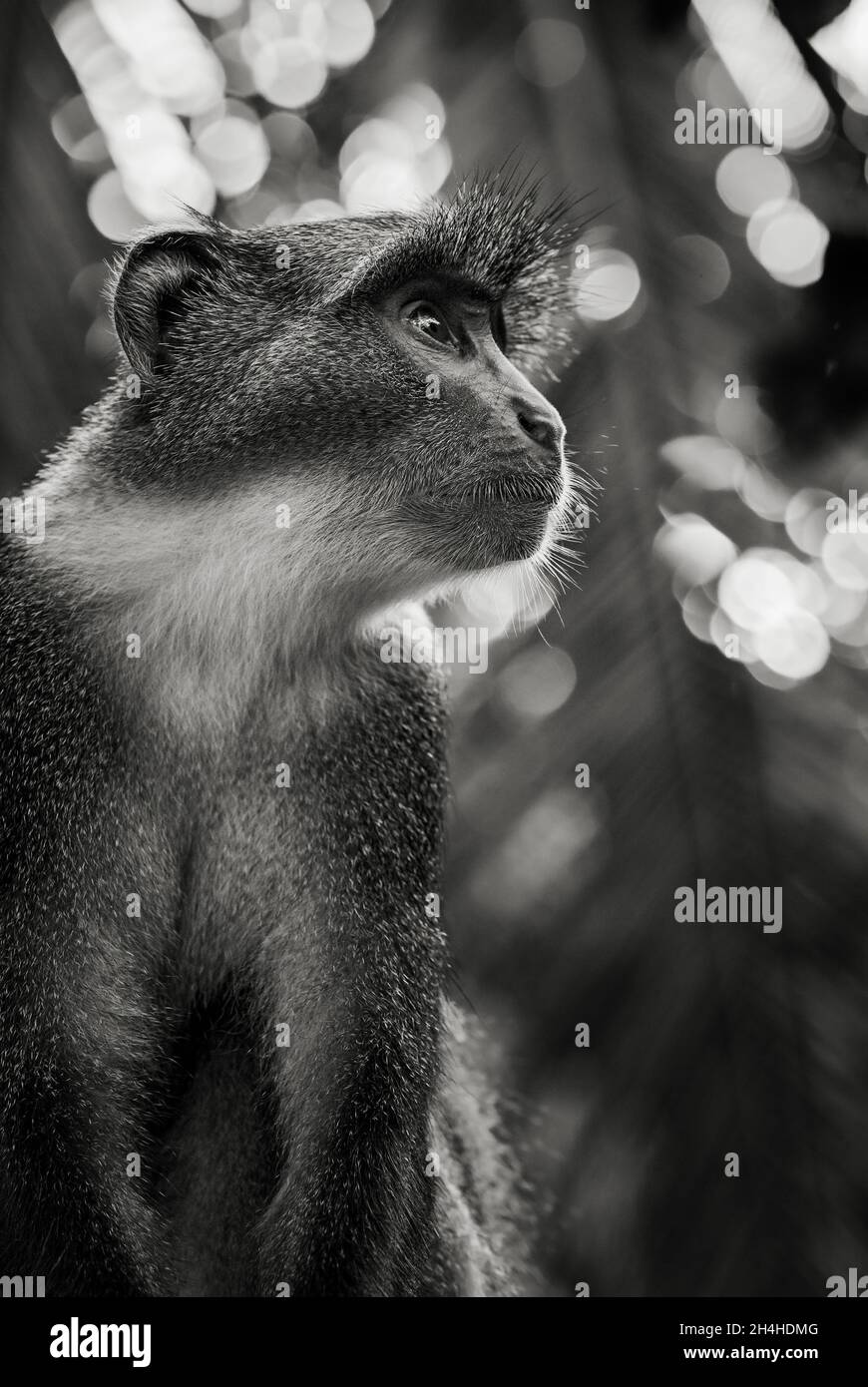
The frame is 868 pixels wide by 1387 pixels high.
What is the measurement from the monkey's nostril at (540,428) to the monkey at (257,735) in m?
0.01

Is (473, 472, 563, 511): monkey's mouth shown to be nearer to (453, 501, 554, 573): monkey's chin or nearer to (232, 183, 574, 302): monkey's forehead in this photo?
(453, 501, 554, 573): monkey's chin

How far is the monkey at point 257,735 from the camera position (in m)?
3.89

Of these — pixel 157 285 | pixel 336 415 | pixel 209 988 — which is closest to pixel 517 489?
pixel 336 415

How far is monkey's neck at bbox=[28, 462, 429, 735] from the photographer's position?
4211 mm

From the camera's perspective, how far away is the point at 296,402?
13.7ft

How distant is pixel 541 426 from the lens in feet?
13.5

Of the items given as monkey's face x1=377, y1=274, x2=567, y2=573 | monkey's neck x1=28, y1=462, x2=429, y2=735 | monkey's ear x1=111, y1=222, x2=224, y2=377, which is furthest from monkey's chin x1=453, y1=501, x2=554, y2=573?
monkey's ear x1=111, y1=222, x2=224, y2=377

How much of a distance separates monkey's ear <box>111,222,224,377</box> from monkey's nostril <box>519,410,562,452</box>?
3.72 ft

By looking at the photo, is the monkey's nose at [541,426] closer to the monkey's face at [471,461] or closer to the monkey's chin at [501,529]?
the monkey's face at [471,461]

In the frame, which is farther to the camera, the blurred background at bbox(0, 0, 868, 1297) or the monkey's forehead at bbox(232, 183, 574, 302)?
the monkey's forehead at bbox(232, 183, 574, 302)

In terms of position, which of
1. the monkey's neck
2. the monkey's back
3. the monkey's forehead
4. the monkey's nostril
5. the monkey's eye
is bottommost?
the monkey's back

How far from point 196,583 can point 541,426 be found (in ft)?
3.93
